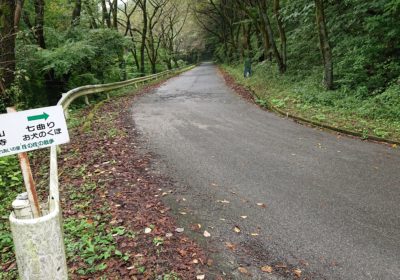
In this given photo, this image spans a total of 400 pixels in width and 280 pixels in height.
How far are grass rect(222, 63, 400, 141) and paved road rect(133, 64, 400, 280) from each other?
92 cm

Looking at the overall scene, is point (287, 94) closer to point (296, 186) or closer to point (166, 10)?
point (296, 186)

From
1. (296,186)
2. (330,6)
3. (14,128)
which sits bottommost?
(296,186)

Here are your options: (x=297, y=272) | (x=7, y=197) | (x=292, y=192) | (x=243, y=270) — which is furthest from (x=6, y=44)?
(x=297, y=272)

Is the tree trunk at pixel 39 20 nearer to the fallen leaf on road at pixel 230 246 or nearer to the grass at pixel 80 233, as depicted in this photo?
the grass at pixel 80 233

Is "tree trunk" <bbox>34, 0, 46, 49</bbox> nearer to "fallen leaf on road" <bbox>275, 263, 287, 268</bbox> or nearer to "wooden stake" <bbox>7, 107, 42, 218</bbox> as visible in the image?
"wooden stake" <bbox>7, 107, 42, 218</bbox>

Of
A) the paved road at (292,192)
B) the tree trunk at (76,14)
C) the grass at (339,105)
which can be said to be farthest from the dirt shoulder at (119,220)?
the tree trunk at (76,14)

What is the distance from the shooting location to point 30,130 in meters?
2.61

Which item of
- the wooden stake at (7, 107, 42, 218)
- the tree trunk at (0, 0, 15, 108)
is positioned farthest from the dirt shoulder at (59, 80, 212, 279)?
the tree trunk at (0, 0, 15, 108)

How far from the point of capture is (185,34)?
64500mm

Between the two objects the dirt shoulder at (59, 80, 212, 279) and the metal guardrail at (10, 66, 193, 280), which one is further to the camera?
the dirt shoulder at (59, 80, 212, 279)

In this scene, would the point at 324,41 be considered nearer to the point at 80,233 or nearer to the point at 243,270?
the point at 243,270

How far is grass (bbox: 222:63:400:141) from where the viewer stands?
9039 millimetres

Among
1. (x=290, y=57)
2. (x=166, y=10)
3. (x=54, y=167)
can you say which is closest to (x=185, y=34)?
(x=166, y=10)

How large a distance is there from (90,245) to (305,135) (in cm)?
643
